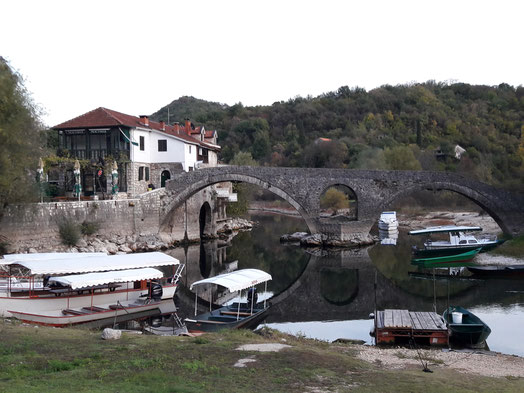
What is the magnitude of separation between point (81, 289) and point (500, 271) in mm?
20227

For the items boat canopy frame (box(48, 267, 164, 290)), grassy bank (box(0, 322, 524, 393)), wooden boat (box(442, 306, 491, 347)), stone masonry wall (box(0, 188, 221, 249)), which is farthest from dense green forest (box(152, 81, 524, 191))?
grassy bank (box(0, 322, 524, 393))

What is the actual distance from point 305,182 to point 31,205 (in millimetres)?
19537

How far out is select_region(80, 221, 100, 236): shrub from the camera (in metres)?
31.3

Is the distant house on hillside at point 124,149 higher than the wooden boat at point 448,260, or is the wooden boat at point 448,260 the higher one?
the distant house on hillside at point 124,149

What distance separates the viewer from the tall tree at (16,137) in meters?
22.3

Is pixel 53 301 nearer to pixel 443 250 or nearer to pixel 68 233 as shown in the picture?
pixel 68 233

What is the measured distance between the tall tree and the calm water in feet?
30.4

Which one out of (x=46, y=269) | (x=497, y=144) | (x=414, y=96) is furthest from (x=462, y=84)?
(x=46, y=269)

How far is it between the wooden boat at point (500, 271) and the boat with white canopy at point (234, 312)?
13.2 metres

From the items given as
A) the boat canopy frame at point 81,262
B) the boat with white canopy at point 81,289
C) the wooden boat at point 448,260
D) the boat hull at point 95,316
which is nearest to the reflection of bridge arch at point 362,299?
the wooden boat at point 448,260

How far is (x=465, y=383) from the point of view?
9547 millimetres

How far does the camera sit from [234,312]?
17812 mm

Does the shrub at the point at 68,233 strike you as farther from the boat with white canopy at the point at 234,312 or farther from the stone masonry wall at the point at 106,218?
the boat with white canopy at the point at 234,312

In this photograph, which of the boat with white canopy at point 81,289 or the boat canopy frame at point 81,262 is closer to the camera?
the boat with white canopy at point 81,289
